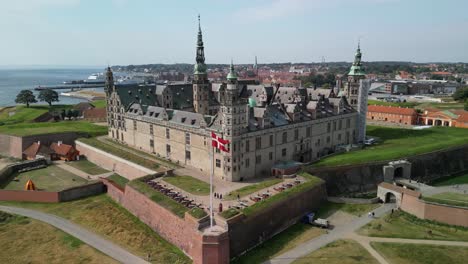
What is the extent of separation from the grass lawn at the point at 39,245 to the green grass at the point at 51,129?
38.0 meters

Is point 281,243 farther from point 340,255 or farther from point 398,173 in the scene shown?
point 398,173

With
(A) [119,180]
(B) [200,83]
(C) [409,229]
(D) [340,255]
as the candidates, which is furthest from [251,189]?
(B) [200,83]

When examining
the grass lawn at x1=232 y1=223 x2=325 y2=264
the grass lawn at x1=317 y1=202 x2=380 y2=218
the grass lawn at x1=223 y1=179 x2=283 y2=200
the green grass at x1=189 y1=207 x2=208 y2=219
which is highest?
the green grass at x1=189 y1=207 x2=208 y2=219

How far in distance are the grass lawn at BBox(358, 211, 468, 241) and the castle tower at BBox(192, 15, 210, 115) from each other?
4823 cm

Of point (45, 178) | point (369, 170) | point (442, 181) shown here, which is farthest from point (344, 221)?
point (45, 178)

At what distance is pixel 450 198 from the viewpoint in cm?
5103

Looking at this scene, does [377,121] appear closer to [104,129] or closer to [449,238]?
[449,238]

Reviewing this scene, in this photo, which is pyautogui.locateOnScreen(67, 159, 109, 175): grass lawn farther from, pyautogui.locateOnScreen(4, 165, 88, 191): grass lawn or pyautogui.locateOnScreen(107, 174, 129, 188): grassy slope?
pyautogui.locateOnScreen(107, 174, 129, 188): grassy slope

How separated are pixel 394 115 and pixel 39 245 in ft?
326

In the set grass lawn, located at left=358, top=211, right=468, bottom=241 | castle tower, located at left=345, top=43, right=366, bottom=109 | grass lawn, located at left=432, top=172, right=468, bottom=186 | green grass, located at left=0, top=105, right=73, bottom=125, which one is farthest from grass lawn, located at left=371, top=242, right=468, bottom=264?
green grass, located at left=0, top=105, right=73, bottom=125

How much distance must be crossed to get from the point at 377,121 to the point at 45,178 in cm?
9286

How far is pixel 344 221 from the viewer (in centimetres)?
4903

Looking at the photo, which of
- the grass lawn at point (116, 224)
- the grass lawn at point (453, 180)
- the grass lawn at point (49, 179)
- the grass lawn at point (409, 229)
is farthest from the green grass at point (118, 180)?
the grass lawn at point (453, 180)

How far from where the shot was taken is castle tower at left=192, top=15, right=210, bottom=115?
79.9 m
